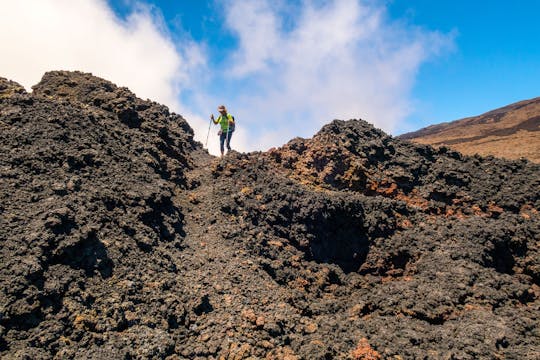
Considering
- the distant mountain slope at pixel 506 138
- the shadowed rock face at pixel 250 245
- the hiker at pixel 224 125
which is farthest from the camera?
the distant mountain slope at pixel 506 138

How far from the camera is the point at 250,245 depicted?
24.9 ft

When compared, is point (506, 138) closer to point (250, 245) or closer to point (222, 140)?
point (222, 140)

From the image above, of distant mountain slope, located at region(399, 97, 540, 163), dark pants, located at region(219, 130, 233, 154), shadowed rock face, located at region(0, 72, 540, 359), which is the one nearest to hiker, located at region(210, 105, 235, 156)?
dark pants, located at region(219, 130, 233, 154)

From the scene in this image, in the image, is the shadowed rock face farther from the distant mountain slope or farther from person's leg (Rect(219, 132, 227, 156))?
the distant mountain slope

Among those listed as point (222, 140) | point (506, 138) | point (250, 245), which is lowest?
point (250, 245)

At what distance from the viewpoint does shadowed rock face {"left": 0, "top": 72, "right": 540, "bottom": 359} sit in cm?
507

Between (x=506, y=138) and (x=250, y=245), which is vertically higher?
(x=506, y=138)

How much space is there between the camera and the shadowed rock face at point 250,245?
5066 millimetres

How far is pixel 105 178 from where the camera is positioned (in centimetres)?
740

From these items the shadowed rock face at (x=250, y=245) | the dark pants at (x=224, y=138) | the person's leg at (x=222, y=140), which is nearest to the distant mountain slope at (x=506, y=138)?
the shadowed rock face at (x=250, y=245)

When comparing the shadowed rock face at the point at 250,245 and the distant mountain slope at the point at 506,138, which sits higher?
the distant mountain slope at the point at 506,138

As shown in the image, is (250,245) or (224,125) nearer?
(250,245)

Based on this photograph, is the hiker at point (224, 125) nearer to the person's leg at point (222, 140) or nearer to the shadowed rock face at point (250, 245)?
the person's leg at point (222, 140)

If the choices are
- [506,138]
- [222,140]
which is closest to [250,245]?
[222,140]
